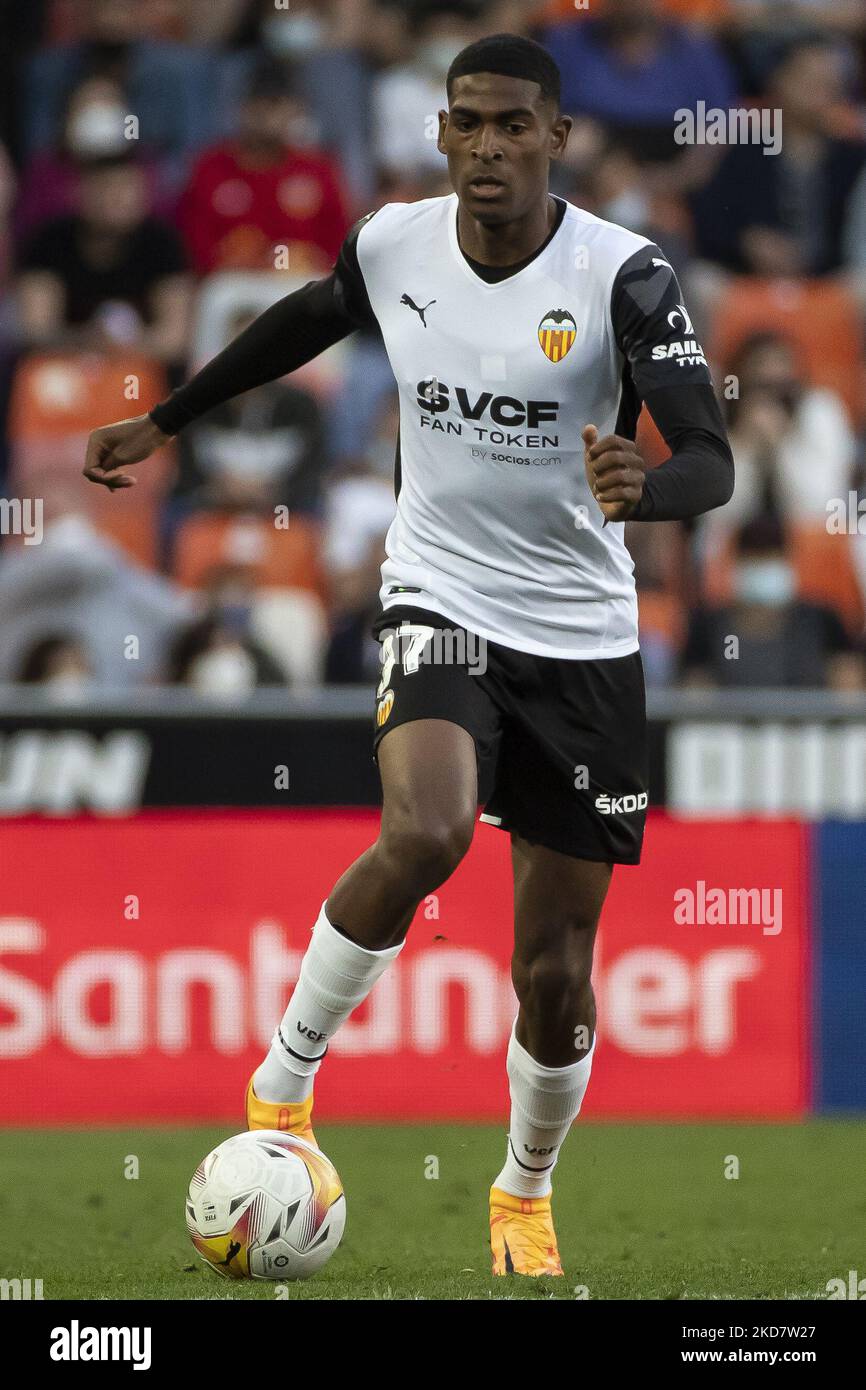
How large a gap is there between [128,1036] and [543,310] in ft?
11.4

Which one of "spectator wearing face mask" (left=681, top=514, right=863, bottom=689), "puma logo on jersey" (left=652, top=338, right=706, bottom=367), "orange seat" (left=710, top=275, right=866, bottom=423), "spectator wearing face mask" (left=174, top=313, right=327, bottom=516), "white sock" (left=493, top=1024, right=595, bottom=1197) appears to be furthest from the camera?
"orange seat" (left=710, top=275, right=866, bottom=423)

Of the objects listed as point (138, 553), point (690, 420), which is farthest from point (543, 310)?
point (138, 553)

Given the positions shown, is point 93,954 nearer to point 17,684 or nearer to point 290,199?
point 17,684

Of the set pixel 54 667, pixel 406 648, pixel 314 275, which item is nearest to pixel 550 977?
pixel 406 648

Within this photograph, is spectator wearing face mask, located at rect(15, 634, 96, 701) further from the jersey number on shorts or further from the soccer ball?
the soccer ball

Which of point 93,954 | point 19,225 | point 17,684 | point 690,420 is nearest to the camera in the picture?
point 690,420

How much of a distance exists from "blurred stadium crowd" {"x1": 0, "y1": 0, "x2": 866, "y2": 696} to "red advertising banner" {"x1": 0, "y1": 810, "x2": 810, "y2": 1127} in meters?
1.69

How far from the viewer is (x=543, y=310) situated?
15.1 ft

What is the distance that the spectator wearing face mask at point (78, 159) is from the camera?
1112cm

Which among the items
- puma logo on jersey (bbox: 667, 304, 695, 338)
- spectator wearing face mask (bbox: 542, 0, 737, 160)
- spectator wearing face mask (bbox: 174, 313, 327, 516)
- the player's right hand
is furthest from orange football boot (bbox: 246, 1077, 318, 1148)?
spectator wearing face mask (bbox: 542, 0, 737, 160)

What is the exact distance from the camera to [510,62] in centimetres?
450

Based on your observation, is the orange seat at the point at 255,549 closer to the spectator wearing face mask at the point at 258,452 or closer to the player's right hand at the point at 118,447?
the spectator wearing face mask at the point at 258,452

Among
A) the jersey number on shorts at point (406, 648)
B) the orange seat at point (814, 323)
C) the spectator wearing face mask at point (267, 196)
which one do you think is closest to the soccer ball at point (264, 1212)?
the jersey number on shorts at point (406, 648)

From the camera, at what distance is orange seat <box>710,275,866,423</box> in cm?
1097
